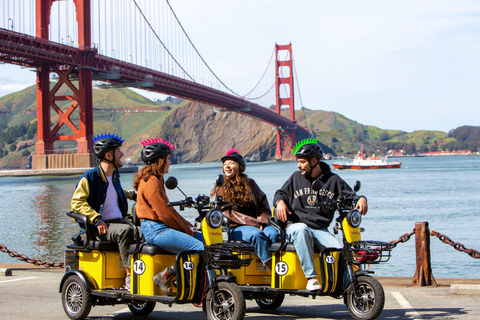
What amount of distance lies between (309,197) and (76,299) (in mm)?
2282

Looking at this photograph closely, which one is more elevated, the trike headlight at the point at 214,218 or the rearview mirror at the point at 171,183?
the rearview mirror at the point at 171,183

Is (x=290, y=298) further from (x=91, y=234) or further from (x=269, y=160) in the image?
(x=269, y=160)

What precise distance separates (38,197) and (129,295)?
3459cm

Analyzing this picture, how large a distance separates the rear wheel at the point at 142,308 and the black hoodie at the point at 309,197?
151cm

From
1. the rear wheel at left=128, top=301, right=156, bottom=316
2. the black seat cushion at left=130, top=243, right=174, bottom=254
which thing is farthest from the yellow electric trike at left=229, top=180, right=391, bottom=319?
the rear wheel at left=128, top=301, right=156, bottom=316

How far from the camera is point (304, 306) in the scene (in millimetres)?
6715

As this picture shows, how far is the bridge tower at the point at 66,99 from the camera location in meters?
58.6

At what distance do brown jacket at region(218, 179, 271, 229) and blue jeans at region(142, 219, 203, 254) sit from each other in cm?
54

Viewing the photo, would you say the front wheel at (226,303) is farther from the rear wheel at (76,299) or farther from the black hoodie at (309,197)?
the rear wheel at (76,299)

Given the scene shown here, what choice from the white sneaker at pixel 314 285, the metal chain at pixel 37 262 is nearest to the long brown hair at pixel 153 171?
the white sneaker at pixel 314 285

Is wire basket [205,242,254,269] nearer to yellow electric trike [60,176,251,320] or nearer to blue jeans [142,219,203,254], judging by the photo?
yellow electric trike [60,176,251,320]

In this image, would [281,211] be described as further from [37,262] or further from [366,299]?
[37,262]

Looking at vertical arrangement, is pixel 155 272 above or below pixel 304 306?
above

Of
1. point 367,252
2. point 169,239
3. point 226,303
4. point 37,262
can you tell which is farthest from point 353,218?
point 37,262
